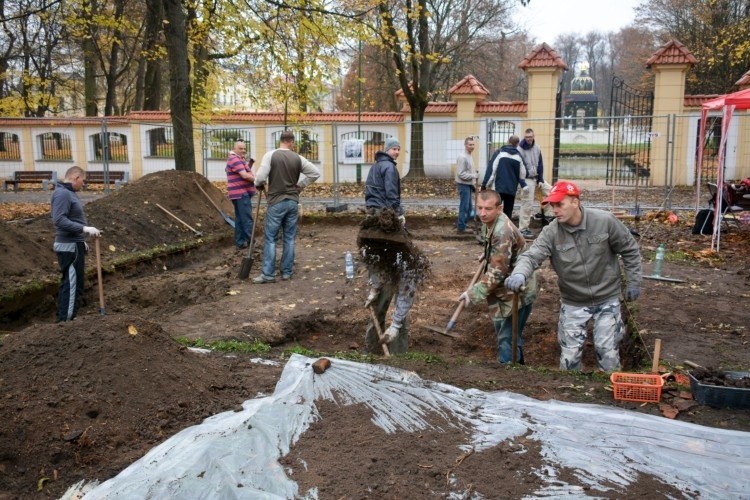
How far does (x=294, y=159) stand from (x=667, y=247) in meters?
6.37

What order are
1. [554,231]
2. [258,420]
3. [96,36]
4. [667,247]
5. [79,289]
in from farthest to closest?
[96,36]
[667,247]
[79,289]
[554,231]
[258,420]

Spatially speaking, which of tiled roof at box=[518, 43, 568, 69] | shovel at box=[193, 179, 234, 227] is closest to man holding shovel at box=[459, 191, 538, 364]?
shovel at box=[193, 179, 234, 227]

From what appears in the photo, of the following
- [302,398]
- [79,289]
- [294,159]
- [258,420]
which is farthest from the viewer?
[294,159]

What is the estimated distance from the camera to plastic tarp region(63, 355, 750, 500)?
10.6 feet

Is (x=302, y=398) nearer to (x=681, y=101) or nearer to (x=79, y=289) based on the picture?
(x=79, y=289)

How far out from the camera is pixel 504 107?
20.4 m

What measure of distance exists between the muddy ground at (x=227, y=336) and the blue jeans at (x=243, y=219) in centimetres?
43

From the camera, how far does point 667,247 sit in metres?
10.9

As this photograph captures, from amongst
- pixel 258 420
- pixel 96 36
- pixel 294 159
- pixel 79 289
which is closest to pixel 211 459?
pixel 258 420

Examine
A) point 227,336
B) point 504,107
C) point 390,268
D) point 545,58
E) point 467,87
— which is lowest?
point 227,336

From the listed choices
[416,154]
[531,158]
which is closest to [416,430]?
[531,158]

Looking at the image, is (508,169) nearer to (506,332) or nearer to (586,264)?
(506,332)

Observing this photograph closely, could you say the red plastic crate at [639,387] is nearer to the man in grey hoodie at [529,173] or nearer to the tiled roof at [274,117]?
the man in grey hoodie at [529,173]

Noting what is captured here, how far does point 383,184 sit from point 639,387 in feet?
14.2
